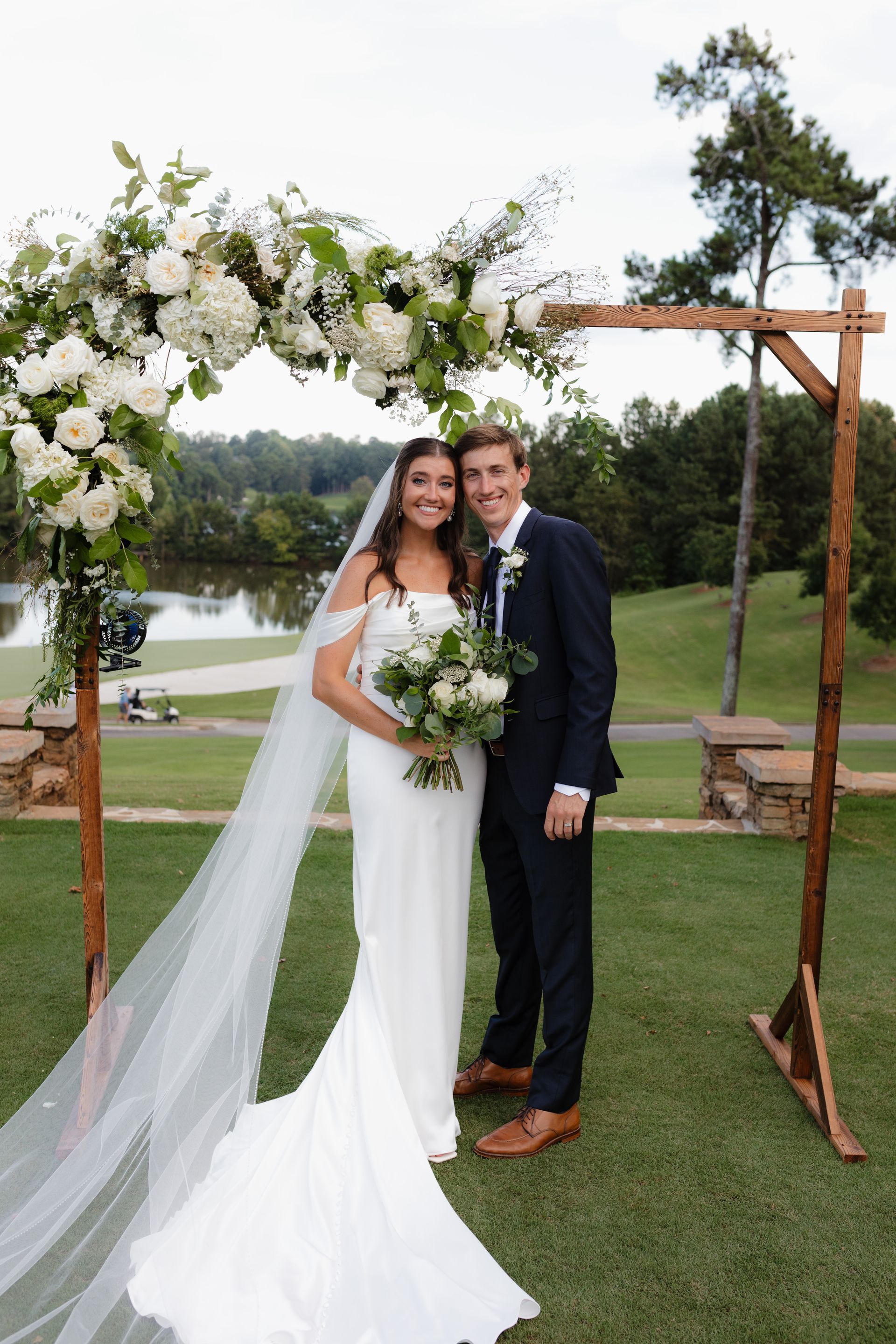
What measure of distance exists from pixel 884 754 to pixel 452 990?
15191mm

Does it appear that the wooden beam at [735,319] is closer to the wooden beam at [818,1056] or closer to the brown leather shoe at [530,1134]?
the wooden beam at [818,1056]

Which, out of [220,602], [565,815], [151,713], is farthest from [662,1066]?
[220,602]

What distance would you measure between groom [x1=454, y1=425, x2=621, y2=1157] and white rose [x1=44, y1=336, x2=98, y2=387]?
46.4 inches

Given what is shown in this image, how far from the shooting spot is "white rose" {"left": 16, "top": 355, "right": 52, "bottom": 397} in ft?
9.63

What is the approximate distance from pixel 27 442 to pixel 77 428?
15 cm

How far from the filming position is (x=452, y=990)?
335cm

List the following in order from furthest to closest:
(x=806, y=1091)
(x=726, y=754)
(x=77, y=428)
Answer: (x=726, y=754) → (x=806, y=1091) → (x=77, y=428)

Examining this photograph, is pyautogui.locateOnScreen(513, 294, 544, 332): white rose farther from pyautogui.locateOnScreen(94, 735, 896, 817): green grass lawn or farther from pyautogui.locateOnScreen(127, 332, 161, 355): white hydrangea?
pyautogui.locateOnScreen(94, 735, 896, 817): green grass lawn

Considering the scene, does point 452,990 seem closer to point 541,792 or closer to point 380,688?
point 541,792

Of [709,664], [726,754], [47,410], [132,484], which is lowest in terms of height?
[709,664]

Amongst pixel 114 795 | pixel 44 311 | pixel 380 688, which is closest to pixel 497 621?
pixel 380 688

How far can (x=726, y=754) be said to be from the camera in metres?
7.75

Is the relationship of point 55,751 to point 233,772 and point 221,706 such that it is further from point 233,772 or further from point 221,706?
point 221,706

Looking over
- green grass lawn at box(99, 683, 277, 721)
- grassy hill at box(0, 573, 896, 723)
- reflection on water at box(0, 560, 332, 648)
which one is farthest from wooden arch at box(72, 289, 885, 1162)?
reflection on water at box(0, 560, 332, 648)
